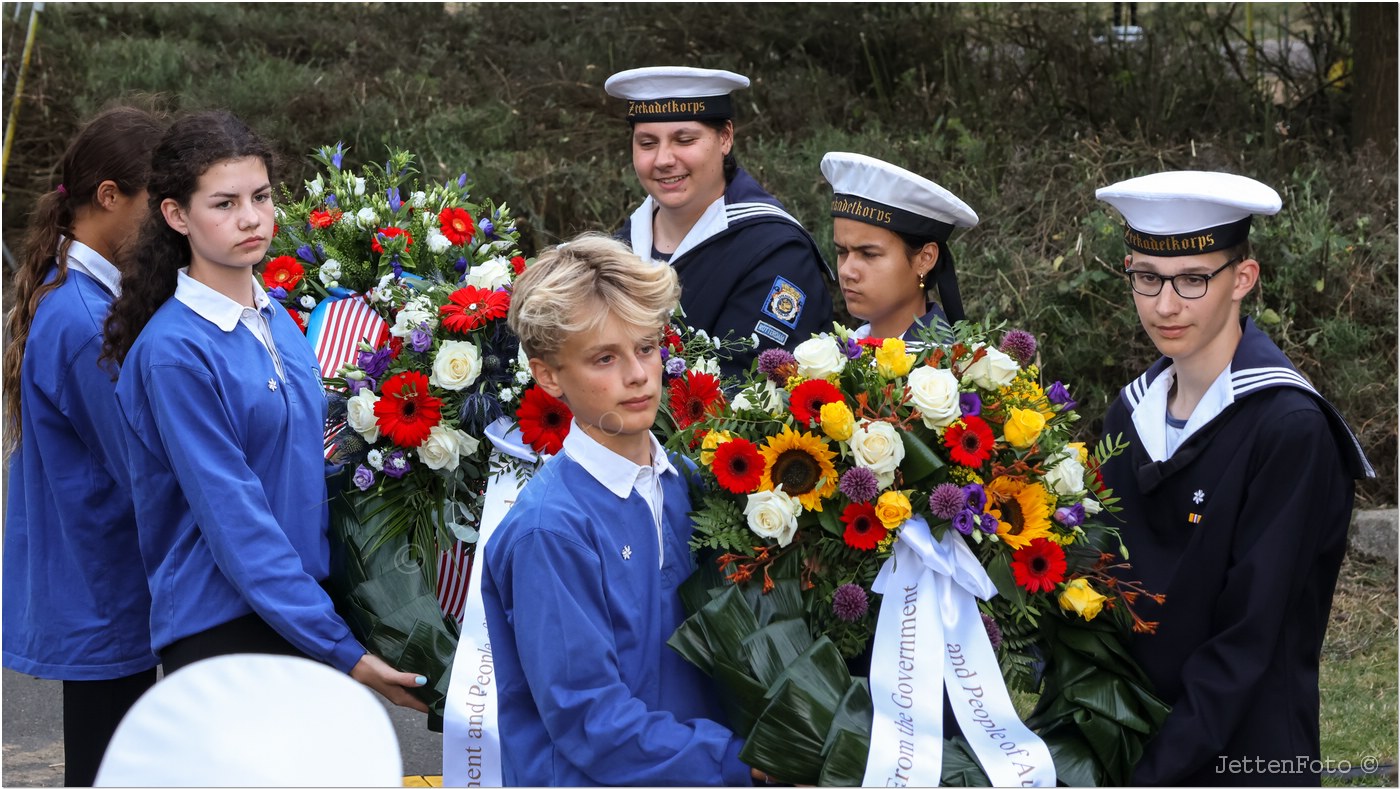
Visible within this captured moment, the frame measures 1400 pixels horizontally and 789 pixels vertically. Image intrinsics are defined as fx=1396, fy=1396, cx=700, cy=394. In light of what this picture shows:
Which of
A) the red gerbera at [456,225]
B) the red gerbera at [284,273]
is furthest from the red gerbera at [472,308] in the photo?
the red gerbera at [284,273]

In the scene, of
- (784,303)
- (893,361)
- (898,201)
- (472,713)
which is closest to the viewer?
A: (893,361)

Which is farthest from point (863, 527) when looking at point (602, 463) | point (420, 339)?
point (420, 339)

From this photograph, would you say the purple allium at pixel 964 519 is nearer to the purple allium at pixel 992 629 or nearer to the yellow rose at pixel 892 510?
the yellow rose at pixel 892 510

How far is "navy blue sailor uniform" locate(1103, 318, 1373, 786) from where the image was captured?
254 centimetres

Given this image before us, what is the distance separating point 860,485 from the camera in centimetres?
255

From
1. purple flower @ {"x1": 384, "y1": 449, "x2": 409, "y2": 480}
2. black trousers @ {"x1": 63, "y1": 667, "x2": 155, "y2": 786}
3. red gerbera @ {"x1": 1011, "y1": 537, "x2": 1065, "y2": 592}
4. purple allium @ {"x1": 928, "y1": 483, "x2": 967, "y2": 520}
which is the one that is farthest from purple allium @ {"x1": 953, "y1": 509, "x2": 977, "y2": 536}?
black trousers @ {"x1": 63, "y1": 667, "x2": 155, "y2": 786}

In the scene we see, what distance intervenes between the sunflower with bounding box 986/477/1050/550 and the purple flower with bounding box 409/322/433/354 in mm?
1375

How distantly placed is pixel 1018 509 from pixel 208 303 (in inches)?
68.4

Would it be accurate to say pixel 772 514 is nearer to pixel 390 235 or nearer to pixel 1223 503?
pixel 1223 503

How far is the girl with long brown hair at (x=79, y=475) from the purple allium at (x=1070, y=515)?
6.79 feet

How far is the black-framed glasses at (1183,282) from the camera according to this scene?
9.13 ft

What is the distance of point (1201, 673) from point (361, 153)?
8126 mm

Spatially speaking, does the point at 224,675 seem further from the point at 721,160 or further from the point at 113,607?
the point at 721,160

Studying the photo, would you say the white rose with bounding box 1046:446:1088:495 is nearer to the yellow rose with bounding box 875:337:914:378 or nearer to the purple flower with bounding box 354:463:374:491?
the yellow rose with bounding box 875:337:914:378
